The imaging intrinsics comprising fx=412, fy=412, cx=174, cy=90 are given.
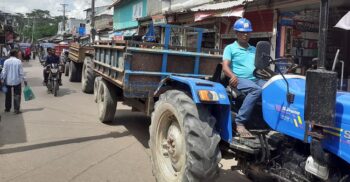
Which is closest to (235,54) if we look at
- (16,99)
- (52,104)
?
(16,99)

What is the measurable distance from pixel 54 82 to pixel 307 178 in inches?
484

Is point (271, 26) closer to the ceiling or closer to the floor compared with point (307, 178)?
closer to the ceiling

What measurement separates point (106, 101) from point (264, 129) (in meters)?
5.02

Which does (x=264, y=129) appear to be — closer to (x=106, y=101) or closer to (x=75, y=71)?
(x=106, y=101)

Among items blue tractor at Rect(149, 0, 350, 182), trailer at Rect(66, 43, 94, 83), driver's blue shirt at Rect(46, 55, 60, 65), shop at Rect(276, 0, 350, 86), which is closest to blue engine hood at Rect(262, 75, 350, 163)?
blue tractor at Rect(149, 0, 350, 182)

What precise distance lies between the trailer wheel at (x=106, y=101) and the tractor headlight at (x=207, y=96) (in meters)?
4.69

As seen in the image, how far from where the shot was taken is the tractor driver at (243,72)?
4344 millimetres

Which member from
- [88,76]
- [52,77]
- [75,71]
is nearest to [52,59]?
[52,77]

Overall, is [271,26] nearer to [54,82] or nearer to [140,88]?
[140,88]

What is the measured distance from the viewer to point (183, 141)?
14.7 feet

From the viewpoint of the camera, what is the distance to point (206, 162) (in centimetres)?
415

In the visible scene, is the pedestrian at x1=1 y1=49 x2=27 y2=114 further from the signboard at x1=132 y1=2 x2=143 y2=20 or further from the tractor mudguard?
the signboard at x1=132 y1=2 x2=143 y2=20

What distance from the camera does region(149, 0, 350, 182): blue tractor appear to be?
10.3ft

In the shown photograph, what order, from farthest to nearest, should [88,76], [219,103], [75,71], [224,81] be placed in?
[75,71] → [88,76] → [224,81] → [219,103]
